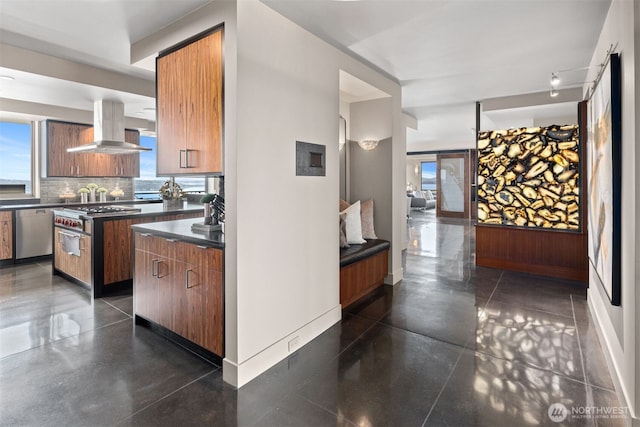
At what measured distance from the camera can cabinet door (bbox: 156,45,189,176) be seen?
262cm

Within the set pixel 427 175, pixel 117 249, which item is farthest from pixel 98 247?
pixel 427 175

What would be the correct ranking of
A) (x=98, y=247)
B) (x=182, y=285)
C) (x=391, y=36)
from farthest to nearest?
(x=98, y=247) < (x=391, y=36) < (x=182, y=285)

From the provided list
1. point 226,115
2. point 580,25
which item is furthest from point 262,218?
point 580,25

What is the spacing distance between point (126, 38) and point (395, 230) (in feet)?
11.8

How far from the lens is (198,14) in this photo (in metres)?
2.45

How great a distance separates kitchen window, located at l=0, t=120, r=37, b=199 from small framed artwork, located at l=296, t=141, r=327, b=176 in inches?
239

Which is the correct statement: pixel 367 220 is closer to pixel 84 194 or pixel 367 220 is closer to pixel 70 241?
pixel 70 241

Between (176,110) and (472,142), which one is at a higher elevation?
(472,142)

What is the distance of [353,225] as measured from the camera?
13.3 feet

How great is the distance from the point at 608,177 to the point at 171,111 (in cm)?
328

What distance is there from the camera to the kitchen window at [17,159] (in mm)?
5801

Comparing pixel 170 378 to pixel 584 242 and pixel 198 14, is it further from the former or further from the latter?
pixel 584 242

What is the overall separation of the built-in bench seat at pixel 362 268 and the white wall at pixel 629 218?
213 cm

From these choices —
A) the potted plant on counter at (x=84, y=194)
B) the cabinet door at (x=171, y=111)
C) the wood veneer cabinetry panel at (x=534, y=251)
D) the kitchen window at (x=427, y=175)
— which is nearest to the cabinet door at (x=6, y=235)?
the potted plant on counter at (x=84, y=194)
